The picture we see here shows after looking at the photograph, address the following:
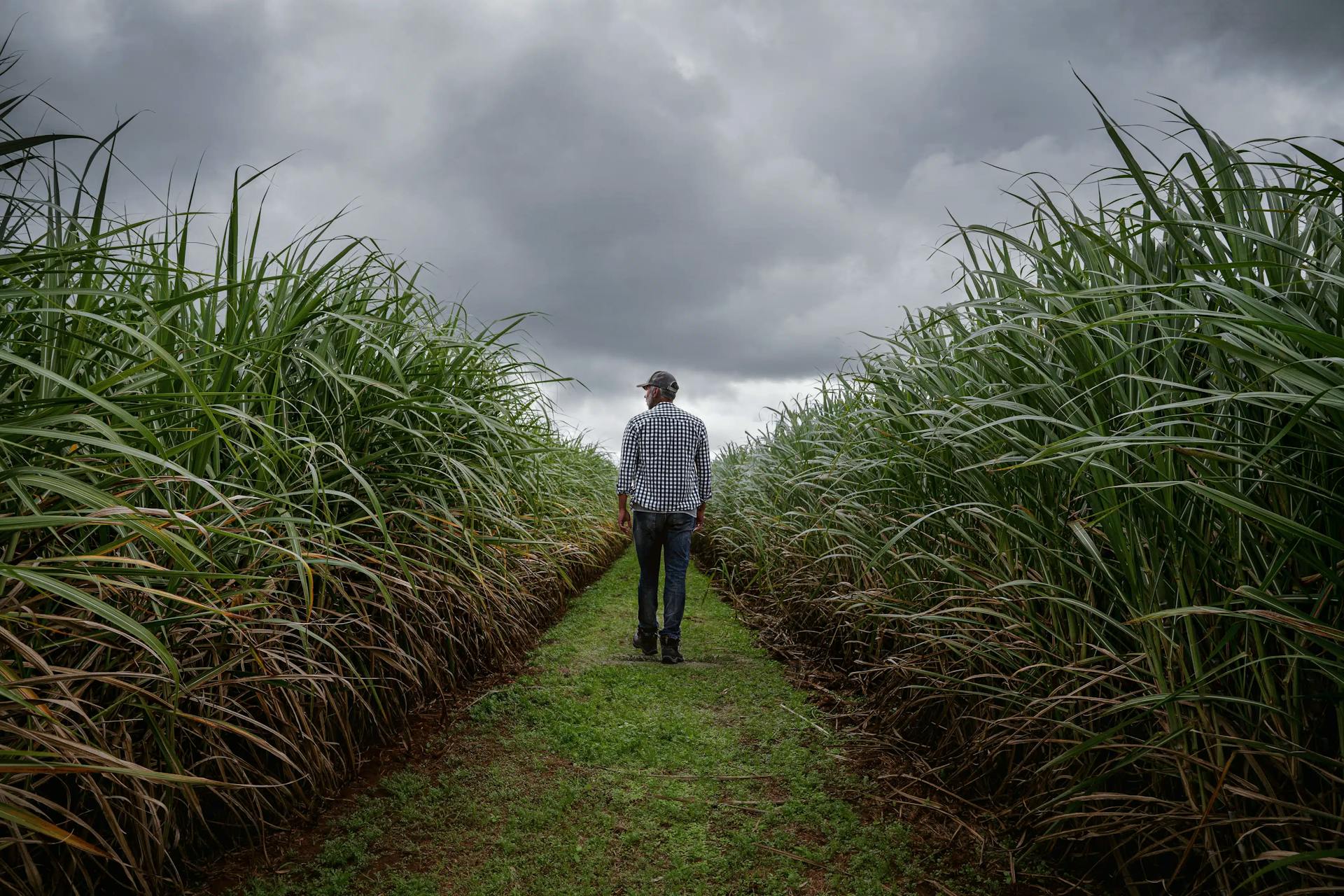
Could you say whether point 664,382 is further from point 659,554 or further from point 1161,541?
point 1161,541

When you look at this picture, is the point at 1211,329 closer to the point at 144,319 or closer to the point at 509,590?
the point at 144,319

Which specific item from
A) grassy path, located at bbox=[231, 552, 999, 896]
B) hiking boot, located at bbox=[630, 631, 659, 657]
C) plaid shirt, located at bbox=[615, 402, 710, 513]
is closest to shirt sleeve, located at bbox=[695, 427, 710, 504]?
plaid shirt, located at bbox=[615, 402, 710, 513]

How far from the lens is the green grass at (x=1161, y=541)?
130 cm

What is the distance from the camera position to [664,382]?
496 centimetres

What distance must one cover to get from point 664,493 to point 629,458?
0.38 m

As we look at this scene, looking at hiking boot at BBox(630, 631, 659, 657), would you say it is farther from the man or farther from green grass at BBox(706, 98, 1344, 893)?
green grass at BBox(706, 98, 1344, 893)

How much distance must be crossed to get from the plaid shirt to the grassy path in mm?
1324

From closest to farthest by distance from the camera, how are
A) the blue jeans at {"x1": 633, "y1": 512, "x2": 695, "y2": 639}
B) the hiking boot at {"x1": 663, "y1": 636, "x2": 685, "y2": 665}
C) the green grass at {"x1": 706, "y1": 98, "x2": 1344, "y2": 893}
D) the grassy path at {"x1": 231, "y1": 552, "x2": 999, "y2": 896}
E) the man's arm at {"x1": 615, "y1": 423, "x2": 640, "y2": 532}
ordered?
the green grass at {"x1": 706, "y1": 98, "x2": 1344, "y2": 893} → the grassy path at {"x1": 231, "y1": 552, "x2": 999, "y2": 896} → the hiking boot at {"x1": 663, "y1": 636, "x2": 685, "y2": 665} → the blue jeans at {"x1": 633, "y1": 512, "x2": 695, "y2": 639} → the man's arm at {"x1": 615, "y1": 423, "x2": 640, "y2": 532}

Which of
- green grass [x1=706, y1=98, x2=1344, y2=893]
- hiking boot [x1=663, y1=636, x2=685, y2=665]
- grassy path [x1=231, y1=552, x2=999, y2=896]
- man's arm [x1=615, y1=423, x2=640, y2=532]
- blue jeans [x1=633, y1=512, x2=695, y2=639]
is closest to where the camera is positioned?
green grass [x1=706, y1=98, x2=1344, y2=893]

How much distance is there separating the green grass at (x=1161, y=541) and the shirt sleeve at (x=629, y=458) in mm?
2467

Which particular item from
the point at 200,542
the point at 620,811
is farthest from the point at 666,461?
the point at 200,542

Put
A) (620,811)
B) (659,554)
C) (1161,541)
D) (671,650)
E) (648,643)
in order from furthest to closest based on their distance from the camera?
1. (659,554)
2. (648,643)
3. (671,650)
4. (620,811)
5. (1161,541)

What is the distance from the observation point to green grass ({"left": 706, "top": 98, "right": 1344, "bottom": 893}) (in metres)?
1.30

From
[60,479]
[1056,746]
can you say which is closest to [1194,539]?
[1056,746]
